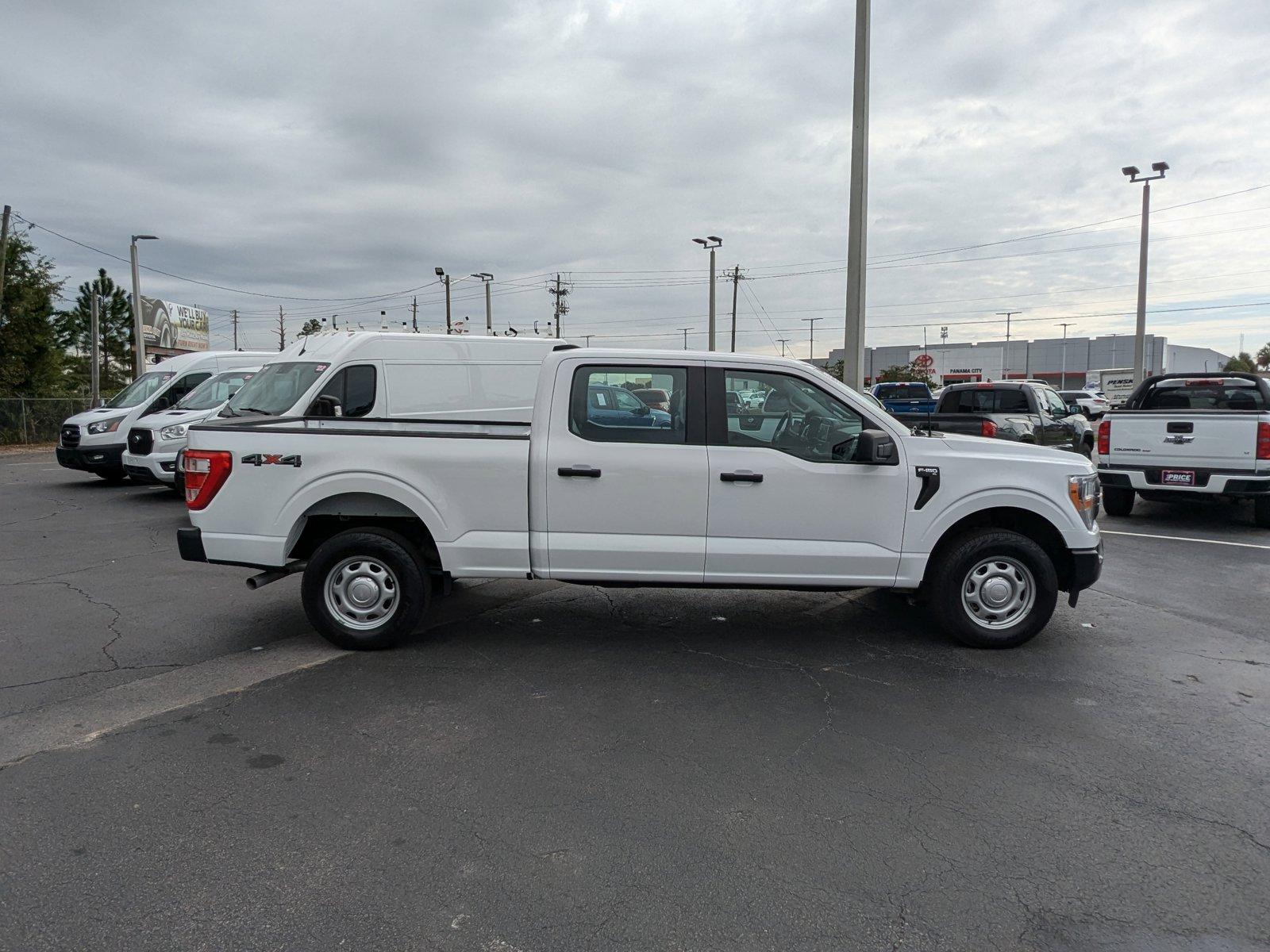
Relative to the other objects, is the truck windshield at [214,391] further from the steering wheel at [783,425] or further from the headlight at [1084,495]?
the headlight at [1084,495]

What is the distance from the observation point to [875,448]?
524 cm

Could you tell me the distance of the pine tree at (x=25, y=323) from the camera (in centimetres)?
3056

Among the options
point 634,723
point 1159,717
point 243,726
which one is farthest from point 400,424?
point 1159,717

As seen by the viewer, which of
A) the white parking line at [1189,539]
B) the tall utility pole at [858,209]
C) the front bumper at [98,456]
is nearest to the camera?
the white parking line at [1189,539]

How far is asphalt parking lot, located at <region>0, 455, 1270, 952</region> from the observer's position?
2867 millimetres

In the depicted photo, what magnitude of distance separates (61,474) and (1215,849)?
20.5m

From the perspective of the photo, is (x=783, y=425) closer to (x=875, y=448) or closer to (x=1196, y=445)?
(x=875, y=448)

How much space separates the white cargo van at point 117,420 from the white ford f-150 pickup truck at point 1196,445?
13.4 m

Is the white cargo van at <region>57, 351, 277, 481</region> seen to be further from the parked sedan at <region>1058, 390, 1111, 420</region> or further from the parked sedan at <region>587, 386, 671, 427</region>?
the parked sedan at <region>1058, 390, 1111, 420</region>

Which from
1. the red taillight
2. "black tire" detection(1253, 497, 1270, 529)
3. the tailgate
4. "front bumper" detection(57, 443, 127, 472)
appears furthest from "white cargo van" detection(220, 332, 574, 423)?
"black tire" detection(1253, 497, 1270, 529)

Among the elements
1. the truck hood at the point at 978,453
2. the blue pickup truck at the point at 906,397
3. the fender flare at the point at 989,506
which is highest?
the blue pickup truck at the point at 906,397

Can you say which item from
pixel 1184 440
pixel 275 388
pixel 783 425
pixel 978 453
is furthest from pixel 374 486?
pixel 1184 440

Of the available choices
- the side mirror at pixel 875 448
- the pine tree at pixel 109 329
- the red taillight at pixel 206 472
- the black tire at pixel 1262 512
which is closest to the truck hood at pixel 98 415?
the red taillight at pixel 206 472

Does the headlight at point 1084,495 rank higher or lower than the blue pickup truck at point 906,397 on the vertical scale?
lower
